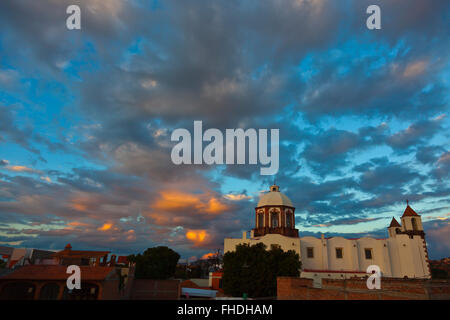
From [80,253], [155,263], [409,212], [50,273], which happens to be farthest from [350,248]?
[80,253]

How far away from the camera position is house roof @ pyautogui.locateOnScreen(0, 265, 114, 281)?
30442mm

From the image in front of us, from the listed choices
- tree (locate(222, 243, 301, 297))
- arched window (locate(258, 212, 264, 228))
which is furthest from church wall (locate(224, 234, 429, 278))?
tree (locate(222, 243, 301, 297))

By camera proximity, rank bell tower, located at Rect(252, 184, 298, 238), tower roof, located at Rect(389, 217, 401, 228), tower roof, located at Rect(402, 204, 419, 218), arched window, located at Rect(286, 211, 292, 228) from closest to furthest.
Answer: bell tower, located at Rect(252, 184, 298, 238), tower roof, located at Rect(402, 204, 419, 218), arched window, located at Rect(286, 211, 292, 228), tower roof, located at Rect(389, 217, 401, 228)

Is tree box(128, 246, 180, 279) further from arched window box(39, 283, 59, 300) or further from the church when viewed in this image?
arched window box(39, 283, 59, 300)

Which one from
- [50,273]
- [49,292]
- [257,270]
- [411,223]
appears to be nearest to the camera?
[50,273]

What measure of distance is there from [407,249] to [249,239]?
26.5 metres

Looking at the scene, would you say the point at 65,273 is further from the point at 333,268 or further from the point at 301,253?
the point at 333,268

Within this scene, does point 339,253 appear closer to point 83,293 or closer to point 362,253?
point 362,253

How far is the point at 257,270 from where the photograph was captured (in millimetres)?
39094

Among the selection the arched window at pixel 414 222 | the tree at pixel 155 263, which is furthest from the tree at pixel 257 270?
the arched window at pixel 414 222

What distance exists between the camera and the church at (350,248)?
151 ft

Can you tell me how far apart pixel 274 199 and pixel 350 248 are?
15105 mm

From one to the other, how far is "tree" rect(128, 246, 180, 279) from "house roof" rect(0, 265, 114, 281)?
68.9 ft

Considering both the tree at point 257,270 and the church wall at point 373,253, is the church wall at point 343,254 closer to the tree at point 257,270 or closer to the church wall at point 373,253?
the church wall at point 373,253
